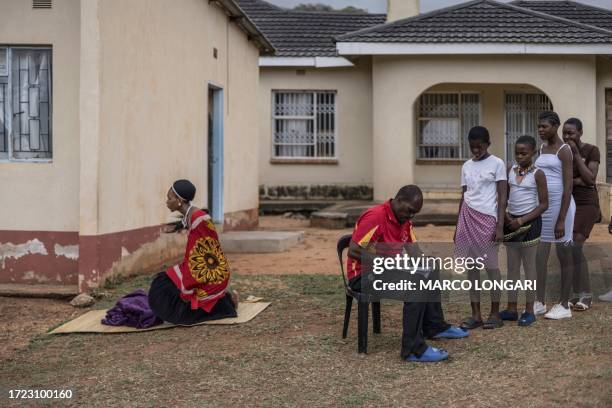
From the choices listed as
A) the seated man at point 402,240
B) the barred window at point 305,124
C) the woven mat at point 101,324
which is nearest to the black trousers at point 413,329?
the seated man at point 402,240

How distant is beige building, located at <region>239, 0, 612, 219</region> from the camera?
15945 mm

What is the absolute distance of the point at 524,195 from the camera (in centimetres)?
647

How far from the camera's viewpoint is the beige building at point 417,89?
15.9 meters

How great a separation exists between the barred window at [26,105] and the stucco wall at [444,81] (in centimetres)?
871

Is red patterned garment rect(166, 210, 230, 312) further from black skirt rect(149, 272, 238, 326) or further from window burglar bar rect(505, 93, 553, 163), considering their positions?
window burglar bar rect(505, 93, 553, 163)

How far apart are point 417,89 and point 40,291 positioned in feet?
32.0

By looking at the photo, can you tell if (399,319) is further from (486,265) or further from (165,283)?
(165,283)

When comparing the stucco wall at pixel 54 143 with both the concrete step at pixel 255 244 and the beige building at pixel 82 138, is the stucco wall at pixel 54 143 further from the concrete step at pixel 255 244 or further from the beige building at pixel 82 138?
the concrete step at pixel 255 244

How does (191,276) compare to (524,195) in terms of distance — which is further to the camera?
(191,276)

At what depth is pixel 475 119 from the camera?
18016 millimetres

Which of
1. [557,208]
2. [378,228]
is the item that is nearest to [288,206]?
[557,208]

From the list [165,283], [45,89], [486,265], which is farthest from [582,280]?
[45,89]

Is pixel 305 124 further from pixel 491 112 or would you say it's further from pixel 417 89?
pixel 491 112

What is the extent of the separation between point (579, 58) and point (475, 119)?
2.76m
